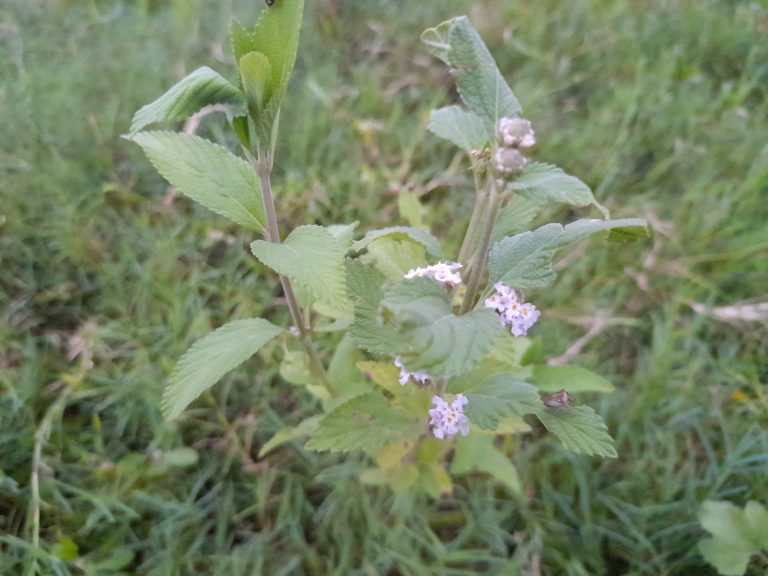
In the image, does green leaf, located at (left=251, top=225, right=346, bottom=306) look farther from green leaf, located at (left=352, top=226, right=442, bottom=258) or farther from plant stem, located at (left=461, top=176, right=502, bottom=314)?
plant stem, located at (left=461, top=176, right=502, bottom=314)

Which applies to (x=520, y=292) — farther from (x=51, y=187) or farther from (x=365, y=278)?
(x=51, y=187)

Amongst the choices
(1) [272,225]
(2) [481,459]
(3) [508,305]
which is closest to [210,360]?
(1) [272,225]

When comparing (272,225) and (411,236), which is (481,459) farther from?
(272,225)

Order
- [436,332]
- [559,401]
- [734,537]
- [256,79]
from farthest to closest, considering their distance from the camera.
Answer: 1. [734,537]
2. [559,401]
3. [256,79]
4. [436,332]

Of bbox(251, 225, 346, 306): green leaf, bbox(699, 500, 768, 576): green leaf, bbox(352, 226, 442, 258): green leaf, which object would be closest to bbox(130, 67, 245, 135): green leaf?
bbox(251, 225, 346, 306): green leaf

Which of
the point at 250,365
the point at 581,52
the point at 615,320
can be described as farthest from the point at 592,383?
the point at 581,52

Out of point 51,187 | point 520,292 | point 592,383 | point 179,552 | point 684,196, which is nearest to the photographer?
point 520,292

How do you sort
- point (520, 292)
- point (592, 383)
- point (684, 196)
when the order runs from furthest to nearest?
point (684, 196) < point (592, 383) < point (520, 292)
